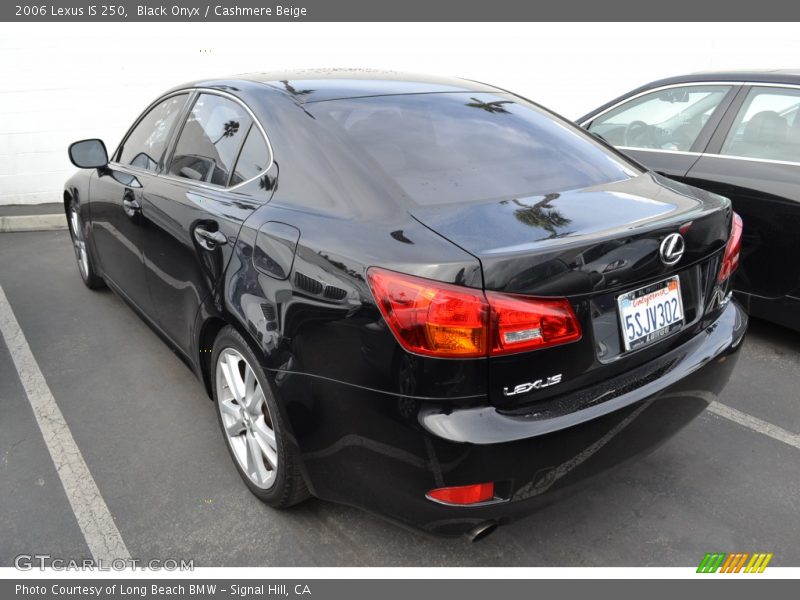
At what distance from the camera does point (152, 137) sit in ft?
12.0

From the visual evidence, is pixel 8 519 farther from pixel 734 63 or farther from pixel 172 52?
pixel 734 63

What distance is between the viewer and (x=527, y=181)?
2402mm

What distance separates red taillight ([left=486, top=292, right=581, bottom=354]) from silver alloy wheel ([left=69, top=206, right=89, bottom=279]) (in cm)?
383

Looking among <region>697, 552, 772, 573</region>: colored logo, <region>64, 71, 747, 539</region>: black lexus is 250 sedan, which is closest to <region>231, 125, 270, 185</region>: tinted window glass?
<region>64, 71, 747, 539</region>: black lexus is 250 sedan

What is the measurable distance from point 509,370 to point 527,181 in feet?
2.78

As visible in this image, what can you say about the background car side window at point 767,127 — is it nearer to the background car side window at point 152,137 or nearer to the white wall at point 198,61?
the background car side window at point 152,137

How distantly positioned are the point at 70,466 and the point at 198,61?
6.06m

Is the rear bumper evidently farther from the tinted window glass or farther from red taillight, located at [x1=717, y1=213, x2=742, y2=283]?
the tinted window glass

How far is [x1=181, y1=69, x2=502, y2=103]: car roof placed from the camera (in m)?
2.72

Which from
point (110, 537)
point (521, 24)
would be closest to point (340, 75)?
point (110, 537)

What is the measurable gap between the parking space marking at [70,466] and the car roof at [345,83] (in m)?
1.78

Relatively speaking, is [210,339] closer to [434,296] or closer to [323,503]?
[323,503]

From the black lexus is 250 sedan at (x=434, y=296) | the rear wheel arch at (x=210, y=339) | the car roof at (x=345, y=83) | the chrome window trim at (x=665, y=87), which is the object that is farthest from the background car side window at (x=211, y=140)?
the chrome window trim at (x=665, y=87)

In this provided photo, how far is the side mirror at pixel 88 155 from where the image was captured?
384 centimetres
